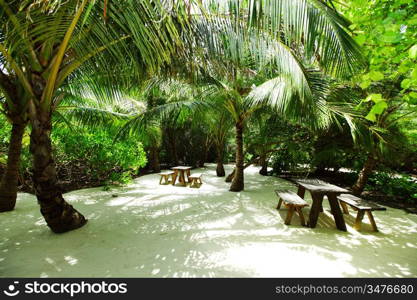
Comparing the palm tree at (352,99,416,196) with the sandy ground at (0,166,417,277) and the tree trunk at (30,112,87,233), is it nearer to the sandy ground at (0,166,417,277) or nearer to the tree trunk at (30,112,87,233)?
the sandy ground at (0,166,417,277)

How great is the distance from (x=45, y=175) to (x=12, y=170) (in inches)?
71.5

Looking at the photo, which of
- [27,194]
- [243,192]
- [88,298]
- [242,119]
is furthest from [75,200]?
[242,119]

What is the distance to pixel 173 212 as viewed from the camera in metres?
4.51

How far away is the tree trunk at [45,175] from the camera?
2.98 metres

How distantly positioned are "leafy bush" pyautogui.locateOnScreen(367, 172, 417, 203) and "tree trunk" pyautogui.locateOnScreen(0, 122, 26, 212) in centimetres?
869

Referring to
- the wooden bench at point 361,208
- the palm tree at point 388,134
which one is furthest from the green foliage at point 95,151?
the palm tree at point 388,134

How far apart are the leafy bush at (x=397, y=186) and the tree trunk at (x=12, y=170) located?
869cm

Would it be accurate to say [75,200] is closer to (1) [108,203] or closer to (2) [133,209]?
(1) [108,203]

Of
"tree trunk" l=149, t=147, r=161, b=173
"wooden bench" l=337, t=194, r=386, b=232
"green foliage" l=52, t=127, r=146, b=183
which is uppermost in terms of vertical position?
"green foliage" l=52, t=127, r=146, b=183

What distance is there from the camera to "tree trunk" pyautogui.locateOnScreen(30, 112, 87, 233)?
298cm

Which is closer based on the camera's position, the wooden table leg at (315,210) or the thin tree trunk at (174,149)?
the wooden table leg at (315,210)

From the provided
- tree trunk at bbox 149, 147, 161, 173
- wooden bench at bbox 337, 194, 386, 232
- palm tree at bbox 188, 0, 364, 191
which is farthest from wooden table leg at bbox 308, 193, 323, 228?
tree trunk at bbox 149, 147, 161, 173

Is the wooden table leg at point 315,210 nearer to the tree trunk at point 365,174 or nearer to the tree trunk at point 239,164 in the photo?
the tree trunk at point 239,164

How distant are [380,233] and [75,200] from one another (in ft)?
21.4
